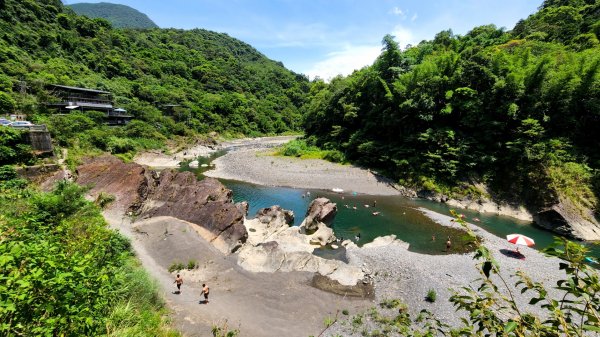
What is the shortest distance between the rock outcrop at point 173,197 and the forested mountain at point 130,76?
61.1 ft

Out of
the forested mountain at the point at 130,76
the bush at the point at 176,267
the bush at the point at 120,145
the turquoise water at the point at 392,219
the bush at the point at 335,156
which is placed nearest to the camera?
the bush at the point at 176,267

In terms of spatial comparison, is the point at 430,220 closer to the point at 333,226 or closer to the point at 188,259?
the point at 333,226

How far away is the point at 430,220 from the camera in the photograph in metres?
26.7

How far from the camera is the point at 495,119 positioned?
32094 mm

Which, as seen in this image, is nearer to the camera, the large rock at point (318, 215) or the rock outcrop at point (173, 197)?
the rock outcrop at point (173, 197)

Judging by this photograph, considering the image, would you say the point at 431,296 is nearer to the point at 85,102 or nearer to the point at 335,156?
the point at 335,156

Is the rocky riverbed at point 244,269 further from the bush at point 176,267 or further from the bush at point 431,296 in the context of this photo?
the bush at point 176,267

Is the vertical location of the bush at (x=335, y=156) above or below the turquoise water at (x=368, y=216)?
above

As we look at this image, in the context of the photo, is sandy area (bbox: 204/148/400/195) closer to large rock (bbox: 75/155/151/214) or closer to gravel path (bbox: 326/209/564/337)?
large rock (bbox: 75/155/151/214)

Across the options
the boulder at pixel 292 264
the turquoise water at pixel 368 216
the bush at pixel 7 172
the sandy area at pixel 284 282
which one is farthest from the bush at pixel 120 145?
the boulder at pixel 292 264

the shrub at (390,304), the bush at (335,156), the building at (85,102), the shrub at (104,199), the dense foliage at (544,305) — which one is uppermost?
the dense foliage at (544,305)

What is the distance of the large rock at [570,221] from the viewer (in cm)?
2347

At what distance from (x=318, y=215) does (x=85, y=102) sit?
55.5 m

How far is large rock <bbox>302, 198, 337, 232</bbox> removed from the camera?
79.3 feet
